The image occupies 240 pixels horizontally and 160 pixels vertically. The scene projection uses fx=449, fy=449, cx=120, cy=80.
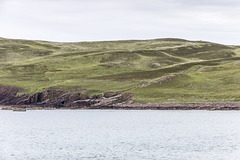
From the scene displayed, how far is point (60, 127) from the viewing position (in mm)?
81750

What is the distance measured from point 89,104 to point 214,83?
35332 mm

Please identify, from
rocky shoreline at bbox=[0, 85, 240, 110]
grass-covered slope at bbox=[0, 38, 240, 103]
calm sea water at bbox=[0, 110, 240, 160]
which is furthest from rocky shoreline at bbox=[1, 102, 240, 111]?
calm sea water at bbox=[0, 110, 240, 160]

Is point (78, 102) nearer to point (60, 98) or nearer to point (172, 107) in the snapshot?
point (60, 98)

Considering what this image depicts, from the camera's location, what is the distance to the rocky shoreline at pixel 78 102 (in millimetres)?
105000

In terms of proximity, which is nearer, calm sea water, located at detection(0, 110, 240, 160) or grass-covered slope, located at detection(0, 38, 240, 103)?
calm sea water, located at detection(0, 110, 240, 160)

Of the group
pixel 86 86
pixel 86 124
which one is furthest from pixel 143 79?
pixel 86 124

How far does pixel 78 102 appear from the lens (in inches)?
4951

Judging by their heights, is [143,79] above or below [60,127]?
above

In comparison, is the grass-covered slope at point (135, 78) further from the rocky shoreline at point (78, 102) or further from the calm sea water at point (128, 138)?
the calm sea water at point (128, 138)

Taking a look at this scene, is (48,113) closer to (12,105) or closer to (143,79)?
(12,105)

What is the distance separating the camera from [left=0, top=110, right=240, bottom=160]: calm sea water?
49812 millimetres

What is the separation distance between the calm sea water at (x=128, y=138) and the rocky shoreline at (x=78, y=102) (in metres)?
9.12

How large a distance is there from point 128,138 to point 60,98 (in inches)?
2760

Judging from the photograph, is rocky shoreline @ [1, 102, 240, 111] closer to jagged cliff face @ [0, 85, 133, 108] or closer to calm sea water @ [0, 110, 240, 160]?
jagged cliff face @ [0, 85, 133, 108]
